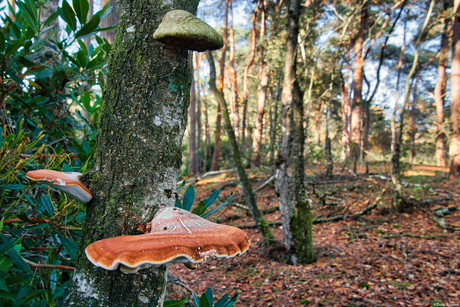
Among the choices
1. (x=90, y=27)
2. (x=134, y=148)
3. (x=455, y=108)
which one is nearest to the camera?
(x=134, y=148)

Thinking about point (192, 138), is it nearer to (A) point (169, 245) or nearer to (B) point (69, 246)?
(B) point (69, 246)

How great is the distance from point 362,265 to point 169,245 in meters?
4.42

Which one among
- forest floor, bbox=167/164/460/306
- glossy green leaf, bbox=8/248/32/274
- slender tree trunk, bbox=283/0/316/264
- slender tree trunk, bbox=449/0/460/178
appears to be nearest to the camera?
glossy green leaf, bbox=8/248/32/274

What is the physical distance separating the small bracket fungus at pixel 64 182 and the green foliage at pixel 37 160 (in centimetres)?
22

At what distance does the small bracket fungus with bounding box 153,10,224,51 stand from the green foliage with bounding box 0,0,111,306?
54 centimetres

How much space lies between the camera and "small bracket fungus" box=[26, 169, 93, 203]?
0.74m

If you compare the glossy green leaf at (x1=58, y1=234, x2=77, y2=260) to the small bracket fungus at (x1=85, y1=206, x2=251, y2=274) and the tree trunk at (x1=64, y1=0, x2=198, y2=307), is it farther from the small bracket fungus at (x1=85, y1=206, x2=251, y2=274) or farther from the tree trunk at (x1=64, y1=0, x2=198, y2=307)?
the small bracket fungus at (x1=85, y1=206, x2=251, y2=274)

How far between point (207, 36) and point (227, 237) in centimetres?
67

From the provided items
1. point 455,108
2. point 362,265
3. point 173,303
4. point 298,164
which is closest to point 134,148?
point 173,303

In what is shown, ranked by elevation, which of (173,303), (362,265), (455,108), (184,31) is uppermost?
(455,108)

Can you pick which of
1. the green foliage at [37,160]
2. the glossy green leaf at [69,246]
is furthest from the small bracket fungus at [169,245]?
the glossy green leaf at [69,246]

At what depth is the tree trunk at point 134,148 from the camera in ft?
2.61

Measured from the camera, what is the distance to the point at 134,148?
0.88 meters

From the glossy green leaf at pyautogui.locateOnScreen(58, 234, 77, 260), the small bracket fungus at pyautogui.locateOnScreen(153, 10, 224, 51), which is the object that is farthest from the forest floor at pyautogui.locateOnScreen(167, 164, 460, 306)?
the small bracket fungus at pyautogui.locateOnScreen(153, 10, 224, 51)
